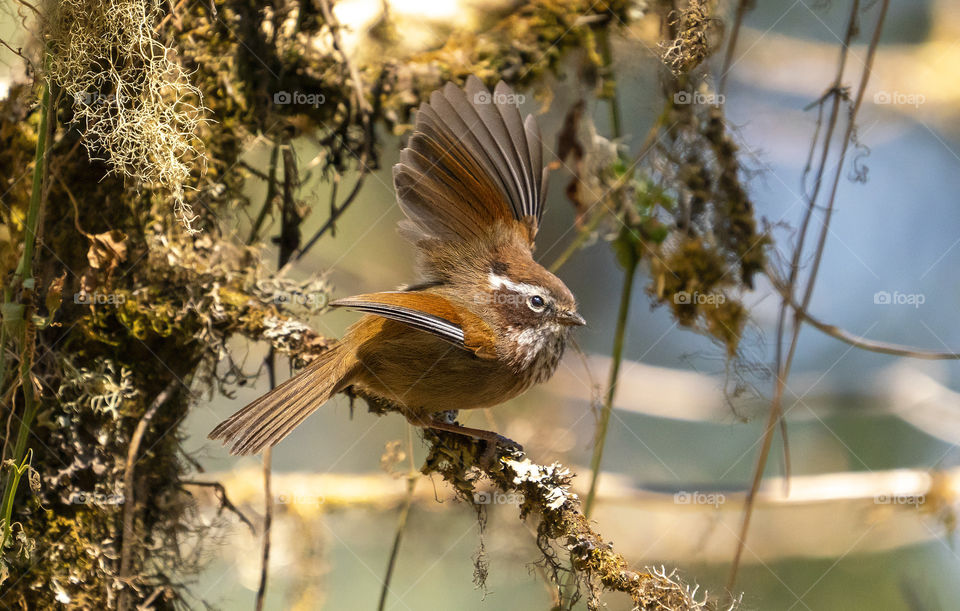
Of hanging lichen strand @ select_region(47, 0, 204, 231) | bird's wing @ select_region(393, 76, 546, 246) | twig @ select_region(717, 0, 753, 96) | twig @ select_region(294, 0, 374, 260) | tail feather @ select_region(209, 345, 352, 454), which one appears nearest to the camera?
hanging lichen strand @ select_region(47, 0, 204, 231)

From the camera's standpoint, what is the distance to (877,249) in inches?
173

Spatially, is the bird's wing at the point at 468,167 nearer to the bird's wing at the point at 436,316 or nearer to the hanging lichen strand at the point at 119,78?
the bird's wing at the point at 436,316

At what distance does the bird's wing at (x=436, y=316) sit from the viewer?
→ 7.50ft

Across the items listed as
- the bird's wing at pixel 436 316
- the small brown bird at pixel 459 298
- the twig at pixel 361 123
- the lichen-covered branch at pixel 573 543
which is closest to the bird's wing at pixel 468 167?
the small brown bird at pixel 459 298


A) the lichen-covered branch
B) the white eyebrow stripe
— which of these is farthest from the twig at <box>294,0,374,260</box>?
the lichen-covered branch

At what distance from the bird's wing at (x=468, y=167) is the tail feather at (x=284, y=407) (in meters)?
0.63

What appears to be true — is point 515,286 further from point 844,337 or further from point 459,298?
point 844,337

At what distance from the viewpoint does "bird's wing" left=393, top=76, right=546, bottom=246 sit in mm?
2744

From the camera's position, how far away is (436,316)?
8.02ft

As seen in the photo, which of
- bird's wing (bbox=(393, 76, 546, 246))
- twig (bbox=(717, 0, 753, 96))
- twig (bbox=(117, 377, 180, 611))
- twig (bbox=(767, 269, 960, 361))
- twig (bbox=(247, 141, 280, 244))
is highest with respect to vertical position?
twig (bbox=(717, 0, 753, 96))

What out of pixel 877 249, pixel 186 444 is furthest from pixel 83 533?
pixel 877 249

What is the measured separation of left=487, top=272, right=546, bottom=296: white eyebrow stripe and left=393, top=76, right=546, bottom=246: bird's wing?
214mm

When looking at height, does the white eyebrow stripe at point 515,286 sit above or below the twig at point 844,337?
below

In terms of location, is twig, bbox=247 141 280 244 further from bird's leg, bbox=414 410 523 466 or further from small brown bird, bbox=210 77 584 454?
bird's leg, bbox=414 410 523 466
